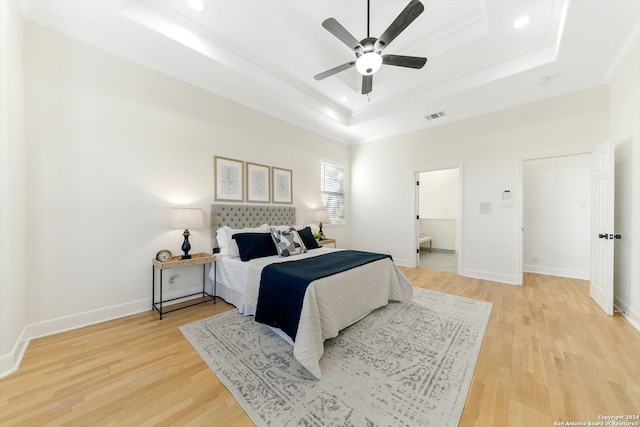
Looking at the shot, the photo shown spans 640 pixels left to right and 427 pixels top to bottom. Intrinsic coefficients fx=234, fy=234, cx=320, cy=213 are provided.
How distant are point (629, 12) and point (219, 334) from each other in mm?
4950

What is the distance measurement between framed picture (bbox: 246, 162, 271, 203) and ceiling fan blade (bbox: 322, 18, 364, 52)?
2405mm

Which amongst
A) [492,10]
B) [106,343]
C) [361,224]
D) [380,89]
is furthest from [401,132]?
[106,343]

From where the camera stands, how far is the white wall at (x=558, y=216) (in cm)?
429

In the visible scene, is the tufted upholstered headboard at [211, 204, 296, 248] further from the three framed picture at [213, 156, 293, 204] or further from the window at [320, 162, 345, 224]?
the window at [320, 162, 345, 224]

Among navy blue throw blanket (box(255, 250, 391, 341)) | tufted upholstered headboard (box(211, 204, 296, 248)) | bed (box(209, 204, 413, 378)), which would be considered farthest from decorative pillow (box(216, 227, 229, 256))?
navy blue throw blanket (box(255, 250, 391, 341))

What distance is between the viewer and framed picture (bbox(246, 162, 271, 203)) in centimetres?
397

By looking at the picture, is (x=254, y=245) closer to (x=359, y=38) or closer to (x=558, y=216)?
(x=359, y=38)

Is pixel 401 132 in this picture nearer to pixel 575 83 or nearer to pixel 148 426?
pixel 575 83

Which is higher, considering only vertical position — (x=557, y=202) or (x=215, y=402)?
(x=557, y=202)

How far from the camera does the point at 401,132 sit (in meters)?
5.25

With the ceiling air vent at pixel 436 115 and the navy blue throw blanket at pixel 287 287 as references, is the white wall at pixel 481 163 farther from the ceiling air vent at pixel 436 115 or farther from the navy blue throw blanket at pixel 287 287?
the navy blue throw blanket at pixel 287 287

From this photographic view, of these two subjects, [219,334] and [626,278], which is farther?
[626,278]

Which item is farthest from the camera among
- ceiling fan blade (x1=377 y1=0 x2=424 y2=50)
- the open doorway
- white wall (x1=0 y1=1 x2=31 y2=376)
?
the open doorway

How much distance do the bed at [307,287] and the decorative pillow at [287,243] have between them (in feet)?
0.29
